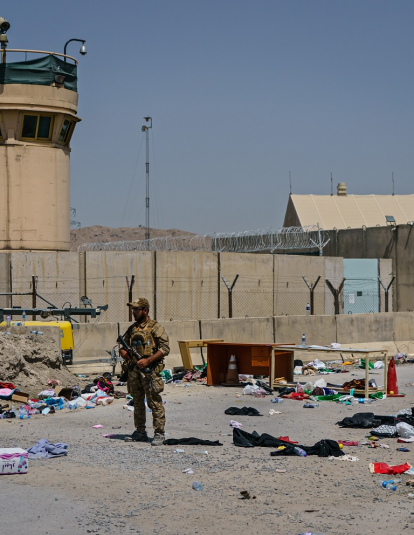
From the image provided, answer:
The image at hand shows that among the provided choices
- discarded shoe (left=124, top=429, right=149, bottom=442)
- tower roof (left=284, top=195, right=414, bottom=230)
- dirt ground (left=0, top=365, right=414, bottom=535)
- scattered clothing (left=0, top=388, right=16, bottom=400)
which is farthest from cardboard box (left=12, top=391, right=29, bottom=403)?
tower roof (left=284, top=195, right=414, bottom=230)

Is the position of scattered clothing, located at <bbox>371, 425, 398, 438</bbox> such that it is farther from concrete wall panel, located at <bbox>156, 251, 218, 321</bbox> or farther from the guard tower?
the guard tower

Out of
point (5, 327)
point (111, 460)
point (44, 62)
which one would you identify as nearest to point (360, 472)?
point (111, 460)

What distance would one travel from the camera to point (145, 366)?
1053cm

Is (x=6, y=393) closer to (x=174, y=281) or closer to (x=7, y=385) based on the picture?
(x=7, y=385)

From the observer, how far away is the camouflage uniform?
10617 mm

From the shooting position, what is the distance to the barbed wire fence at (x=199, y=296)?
23.0 metres

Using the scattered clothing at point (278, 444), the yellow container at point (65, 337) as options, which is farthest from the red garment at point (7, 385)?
the scattered clothing at point (278, 444)

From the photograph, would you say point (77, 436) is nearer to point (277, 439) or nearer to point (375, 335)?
point (277, 439)

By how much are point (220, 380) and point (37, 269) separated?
7.54 m

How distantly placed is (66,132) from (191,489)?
19567 mm

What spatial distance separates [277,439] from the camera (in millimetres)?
10773

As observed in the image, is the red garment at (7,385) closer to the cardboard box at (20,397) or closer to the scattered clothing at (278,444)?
the cardboard box at (20,397)

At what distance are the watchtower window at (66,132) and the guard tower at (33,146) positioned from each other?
0.11 ft

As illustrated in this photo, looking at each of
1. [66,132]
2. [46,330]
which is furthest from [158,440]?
[66,132]
